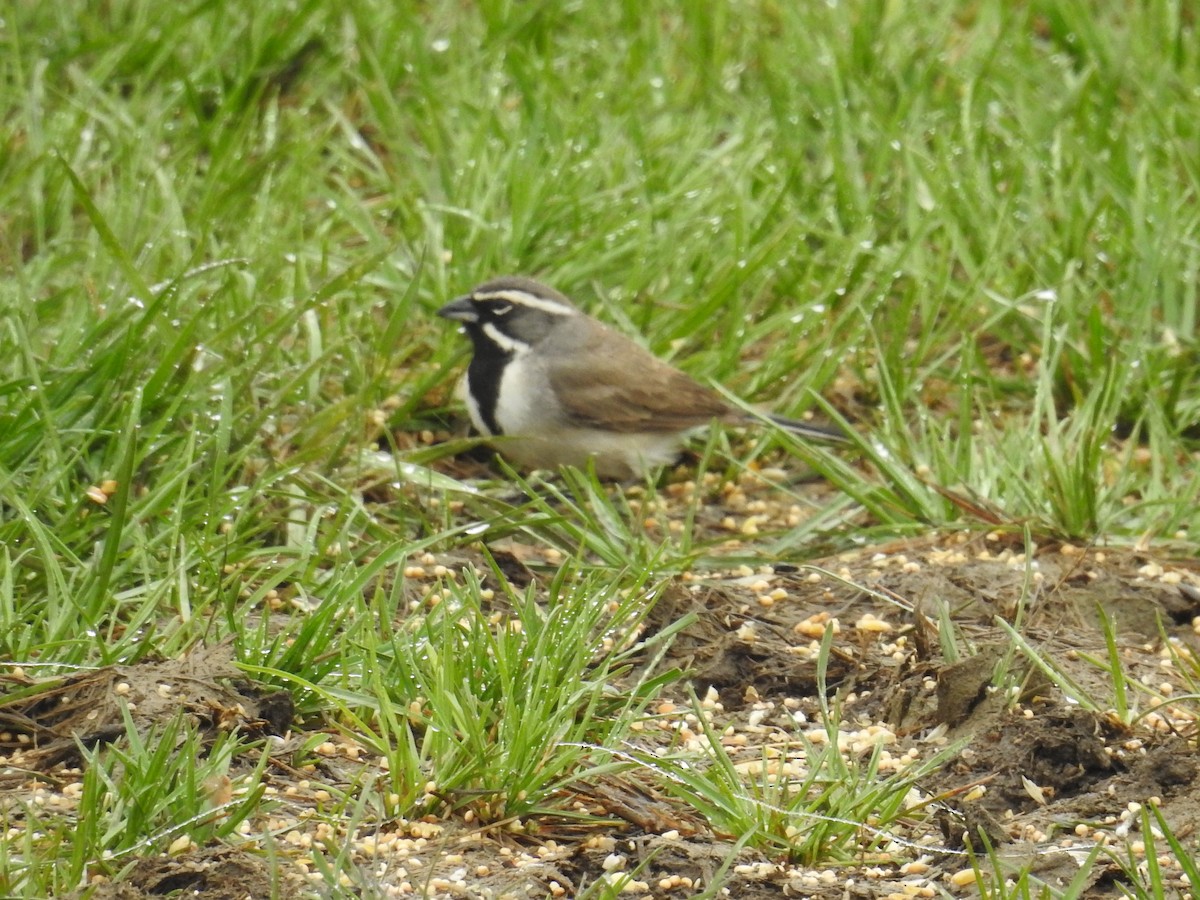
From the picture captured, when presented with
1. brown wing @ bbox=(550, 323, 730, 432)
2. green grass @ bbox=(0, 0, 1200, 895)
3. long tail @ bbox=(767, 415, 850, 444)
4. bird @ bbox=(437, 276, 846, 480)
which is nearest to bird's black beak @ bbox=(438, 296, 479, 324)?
→ bird @ bbox=(437, 276, 846, 480)

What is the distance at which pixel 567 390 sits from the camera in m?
6.63

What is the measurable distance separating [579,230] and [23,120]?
91.2 inches

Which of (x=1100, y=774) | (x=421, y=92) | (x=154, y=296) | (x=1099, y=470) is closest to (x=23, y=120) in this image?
(x=421, y=92)

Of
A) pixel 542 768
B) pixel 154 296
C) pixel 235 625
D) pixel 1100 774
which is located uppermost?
pixel 154 296

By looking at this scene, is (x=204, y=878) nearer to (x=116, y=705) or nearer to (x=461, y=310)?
(x=116, y=705)

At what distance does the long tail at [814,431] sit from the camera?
239 inches

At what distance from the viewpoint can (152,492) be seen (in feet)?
15.9

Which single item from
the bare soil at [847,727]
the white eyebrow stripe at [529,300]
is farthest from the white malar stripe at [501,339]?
the bare soil at [847,727]

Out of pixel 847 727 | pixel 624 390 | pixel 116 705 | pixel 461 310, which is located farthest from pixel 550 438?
pixel 116 705

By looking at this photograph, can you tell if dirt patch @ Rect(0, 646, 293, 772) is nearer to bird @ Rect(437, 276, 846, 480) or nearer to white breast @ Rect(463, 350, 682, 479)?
bird @ Rect(437, 276, 846, 480)

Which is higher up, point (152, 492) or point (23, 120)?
point (23, 120)

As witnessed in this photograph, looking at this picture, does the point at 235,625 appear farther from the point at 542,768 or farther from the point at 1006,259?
the point at 1006,259

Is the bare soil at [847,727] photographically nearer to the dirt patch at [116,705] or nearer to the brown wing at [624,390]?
the dirt patch at [116,705]

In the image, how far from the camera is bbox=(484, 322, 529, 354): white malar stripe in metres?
6.29
